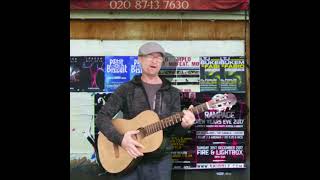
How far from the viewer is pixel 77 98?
6824 mm

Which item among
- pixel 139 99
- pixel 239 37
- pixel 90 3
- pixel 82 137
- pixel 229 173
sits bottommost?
pixel 229 173

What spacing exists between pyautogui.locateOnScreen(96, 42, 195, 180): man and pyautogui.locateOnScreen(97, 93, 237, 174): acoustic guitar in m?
0.07

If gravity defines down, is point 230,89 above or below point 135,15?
below

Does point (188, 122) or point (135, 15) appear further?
point (135, 15)

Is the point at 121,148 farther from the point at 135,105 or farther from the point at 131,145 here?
the point at 135,105

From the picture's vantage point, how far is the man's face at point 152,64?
6.65 m

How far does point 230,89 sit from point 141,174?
5.63 feet

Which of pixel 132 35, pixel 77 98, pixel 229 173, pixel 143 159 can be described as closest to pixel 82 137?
pixel 77 98

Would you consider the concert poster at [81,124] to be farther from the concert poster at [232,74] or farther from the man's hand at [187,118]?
the concert poster at [232,74]

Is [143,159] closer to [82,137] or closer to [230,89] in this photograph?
[82,137]

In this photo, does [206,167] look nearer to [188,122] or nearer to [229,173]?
[229,173]

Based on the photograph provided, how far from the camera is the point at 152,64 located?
21.8ft

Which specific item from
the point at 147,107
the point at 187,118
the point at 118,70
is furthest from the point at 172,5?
the point at 187,118

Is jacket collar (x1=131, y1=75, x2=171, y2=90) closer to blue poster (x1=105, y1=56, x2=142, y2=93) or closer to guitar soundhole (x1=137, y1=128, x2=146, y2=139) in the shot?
blue poster (x1=105, y1=56, x2=142, y2=93)
